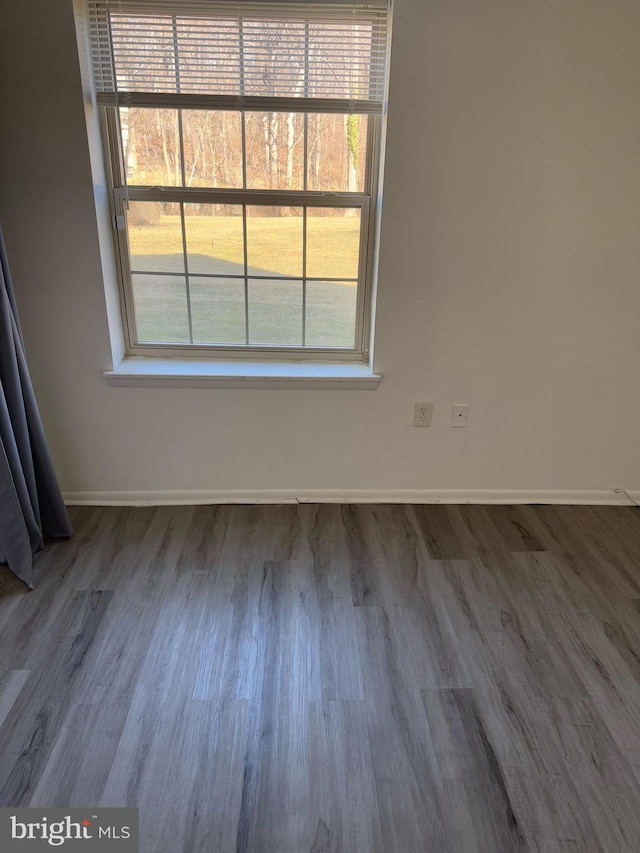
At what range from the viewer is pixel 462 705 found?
1.57m

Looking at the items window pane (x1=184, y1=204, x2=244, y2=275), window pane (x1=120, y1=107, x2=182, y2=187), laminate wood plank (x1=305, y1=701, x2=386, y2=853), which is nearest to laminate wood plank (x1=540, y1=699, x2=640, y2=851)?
laminate wood plank (x1=305, y1=701, x2=386, y2=853)

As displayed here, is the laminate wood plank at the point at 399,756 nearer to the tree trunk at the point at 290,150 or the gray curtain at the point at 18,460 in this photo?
the gray curtain at the point at 18,460

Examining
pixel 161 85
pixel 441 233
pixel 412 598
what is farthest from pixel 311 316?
pixel 412 598

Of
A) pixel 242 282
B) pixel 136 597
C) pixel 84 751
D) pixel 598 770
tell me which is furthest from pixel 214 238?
pixel 598 770

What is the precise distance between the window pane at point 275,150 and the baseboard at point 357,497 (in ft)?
4.39

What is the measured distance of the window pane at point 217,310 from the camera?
2314 mm

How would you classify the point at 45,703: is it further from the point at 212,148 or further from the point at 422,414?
the point at 212,148

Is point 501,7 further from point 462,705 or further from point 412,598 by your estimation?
point 462,705

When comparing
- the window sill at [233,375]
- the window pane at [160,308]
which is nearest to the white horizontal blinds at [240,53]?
the window pane at [160,308]

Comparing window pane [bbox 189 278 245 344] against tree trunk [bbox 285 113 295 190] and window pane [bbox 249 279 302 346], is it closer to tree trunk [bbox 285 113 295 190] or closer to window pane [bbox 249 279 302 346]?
window pane [bbox 249 279 302 346]

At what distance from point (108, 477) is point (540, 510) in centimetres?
201

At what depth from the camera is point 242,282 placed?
231 centimetres

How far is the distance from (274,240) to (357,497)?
121 centimetres

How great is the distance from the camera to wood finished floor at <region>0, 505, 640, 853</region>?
4.23ft
